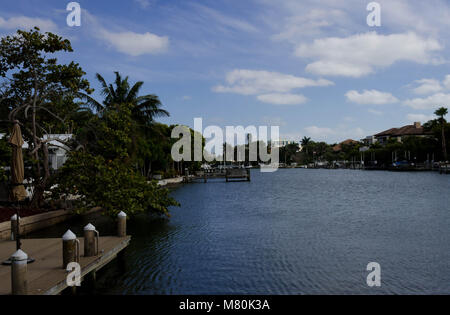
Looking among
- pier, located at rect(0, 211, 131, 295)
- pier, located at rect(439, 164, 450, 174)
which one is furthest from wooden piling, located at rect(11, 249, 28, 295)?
pier, located at rect(439, 164, 450, 174)

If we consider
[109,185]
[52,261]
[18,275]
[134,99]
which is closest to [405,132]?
[134,99]

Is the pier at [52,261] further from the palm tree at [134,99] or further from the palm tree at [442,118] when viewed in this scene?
the palm tree at [442,118]

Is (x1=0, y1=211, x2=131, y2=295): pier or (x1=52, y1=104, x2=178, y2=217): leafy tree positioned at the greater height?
(x1=52, y1=104, x2=178, y2=217): leafy tree

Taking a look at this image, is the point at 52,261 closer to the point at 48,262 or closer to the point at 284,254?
the point at 48,262

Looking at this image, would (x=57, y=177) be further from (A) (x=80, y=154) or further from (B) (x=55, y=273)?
(B) (x=55, y=273)

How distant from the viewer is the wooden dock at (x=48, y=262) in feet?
28.5

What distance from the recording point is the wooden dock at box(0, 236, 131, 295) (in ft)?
28.5

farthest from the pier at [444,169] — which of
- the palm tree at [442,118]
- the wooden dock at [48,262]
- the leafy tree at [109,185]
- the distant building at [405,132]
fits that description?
the wooden dock at [48,262]

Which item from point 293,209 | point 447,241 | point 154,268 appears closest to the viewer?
point 154,268

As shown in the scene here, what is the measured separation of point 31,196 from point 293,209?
16.5 meters

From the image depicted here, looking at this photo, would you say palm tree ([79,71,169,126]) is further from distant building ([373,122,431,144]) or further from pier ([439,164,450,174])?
distant building ([373,122,431,144])

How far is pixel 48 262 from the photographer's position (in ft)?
35.4
